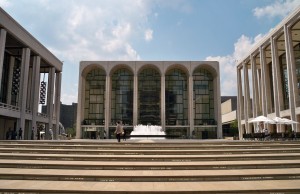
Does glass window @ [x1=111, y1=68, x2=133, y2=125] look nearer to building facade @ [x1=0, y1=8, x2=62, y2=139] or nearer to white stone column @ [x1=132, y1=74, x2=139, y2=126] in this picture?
white stone column @ [x1=132, y1=74, x2=139, y2=126]

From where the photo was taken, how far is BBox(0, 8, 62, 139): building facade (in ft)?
96.2

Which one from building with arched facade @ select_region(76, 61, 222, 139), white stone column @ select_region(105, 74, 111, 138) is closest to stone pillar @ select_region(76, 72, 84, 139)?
building with arched facade @ select_region(76, 61, 222, 139)

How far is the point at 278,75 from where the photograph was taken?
34.2 m

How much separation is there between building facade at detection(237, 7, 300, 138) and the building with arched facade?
22.9 feet

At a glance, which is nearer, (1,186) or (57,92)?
(1,186)

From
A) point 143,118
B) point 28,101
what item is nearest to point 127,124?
point 143,118

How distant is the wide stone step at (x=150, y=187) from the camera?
628cm

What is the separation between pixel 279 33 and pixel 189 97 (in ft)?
69.5

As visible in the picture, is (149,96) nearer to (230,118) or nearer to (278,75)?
(278,75)

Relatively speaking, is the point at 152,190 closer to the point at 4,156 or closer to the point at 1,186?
the point at 1,186

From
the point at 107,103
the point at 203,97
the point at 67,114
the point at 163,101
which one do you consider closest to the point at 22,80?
the point at 107,103

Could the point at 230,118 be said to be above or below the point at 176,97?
below

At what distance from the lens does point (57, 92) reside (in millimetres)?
45969

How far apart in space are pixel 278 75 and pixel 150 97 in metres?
26.9
